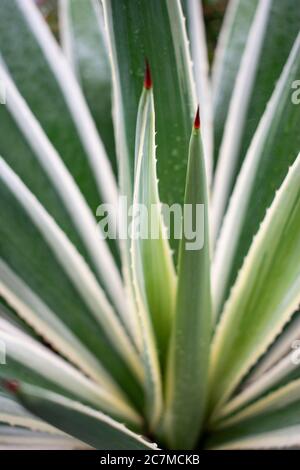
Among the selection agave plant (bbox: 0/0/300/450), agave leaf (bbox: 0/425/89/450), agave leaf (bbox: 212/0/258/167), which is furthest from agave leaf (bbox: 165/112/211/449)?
agave leaf (bbox: 212/0/258/167)

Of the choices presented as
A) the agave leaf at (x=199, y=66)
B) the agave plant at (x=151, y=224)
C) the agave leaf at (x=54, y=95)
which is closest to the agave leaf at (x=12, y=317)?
the agave plant at (x=151, y=224)

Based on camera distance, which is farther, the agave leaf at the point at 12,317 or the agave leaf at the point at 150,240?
the agave leaf at the point at 12,317

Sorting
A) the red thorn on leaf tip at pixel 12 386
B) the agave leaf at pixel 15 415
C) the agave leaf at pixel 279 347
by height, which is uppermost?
the agave leaf at pixel 279 347

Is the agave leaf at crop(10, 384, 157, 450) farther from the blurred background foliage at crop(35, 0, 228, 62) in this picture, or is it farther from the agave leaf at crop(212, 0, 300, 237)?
the blurred background foliage at crop(35, 0, 228, 62)

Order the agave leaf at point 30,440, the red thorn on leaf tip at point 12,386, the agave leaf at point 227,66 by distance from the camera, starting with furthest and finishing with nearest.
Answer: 1. the agave leaf at point 227,66
2. the agave leaf at point 30,440
3. the red thorn on leaf tip at point 12,386

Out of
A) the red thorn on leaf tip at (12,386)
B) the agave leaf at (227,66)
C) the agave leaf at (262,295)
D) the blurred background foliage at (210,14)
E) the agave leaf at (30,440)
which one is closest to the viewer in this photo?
the red thorn on leaf tip at (12,386)

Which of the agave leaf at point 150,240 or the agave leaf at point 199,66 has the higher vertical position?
the agave leaf at point 199,66

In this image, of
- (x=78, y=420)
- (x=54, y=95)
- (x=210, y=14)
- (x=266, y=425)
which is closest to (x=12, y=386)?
(x=78, y=420)

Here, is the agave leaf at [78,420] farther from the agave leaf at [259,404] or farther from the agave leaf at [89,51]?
the agave leaf at [89,51]
